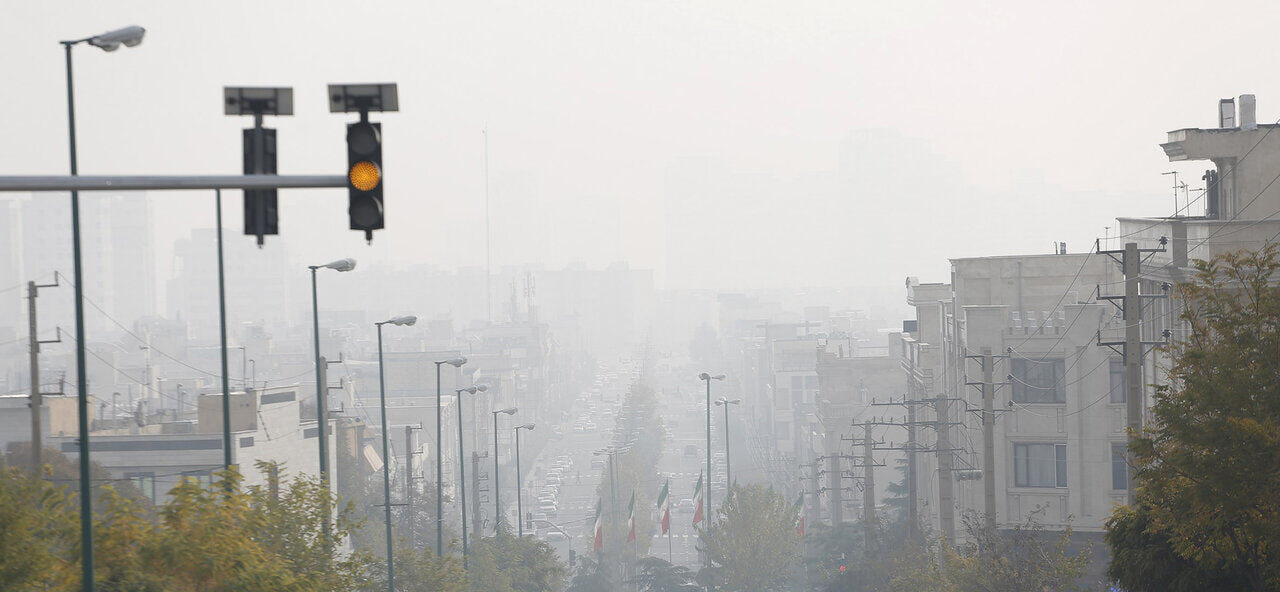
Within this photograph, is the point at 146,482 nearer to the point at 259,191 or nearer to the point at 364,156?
the point at 259,191

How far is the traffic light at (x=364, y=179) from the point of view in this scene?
325 inches

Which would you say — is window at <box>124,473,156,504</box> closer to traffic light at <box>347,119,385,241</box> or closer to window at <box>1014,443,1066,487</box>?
window at <box>1014,443,1066,487</box>

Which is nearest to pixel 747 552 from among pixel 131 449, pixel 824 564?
pixel 824 564

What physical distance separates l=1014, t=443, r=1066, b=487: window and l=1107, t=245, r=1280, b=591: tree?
31248 mm

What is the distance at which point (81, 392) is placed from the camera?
14.6 meters

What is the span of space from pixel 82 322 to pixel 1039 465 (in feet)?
126

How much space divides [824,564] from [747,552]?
709 cm

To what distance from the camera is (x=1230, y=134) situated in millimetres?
34156

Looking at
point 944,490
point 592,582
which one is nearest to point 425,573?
point 944,490

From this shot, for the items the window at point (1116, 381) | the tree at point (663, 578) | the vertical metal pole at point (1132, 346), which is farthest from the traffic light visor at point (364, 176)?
the tree at point (663, 578)

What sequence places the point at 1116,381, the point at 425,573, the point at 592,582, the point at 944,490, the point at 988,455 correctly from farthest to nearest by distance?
1. the point at 592,582
2. the point at 1116,381
3. the point at 944,490
4. the point at 425,573
5. the point at 988,455

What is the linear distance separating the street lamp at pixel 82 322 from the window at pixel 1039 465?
37.7 m

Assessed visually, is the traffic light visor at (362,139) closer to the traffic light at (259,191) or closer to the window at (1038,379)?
the traffic light at (259,191)

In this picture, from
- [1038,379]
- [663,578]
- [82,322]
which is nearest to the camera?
[82,322]
